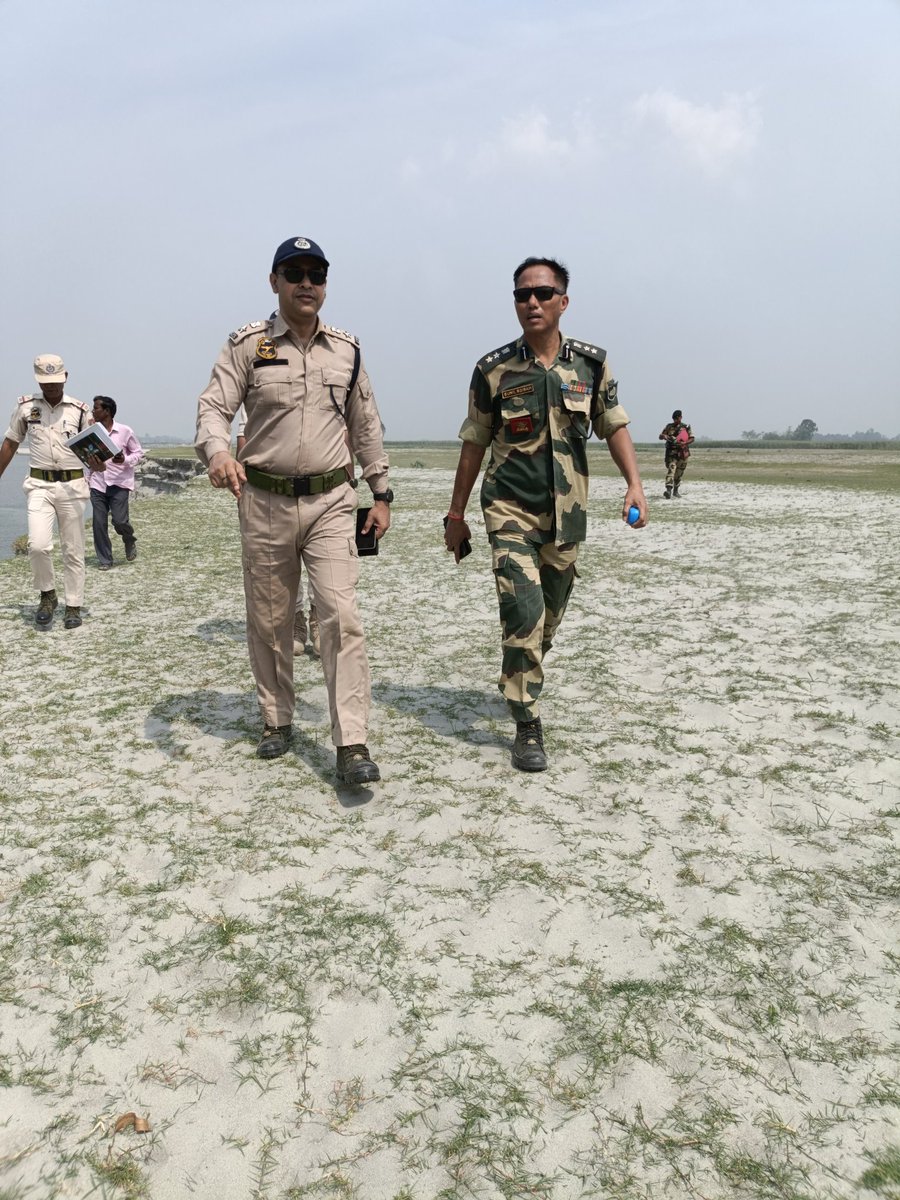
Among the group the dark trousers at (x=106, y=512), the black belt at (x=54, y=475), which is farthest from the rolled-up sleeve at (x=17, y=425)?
the dark trousers at (x=106, y=512)

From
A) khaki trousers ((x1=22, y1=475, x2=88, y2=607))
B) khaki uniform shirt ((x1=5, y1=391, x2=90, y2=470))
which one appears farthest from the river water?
khaki uniform shirt ((x1=5, y1=391, x2=90, y2=470))

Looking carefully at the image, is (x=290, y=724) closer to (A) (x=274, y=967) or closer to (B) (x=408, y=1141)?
(A) (x=274, y=967)

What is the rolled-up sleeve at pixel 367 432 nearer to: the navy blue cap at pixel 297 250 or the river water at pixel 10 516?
the navy blue cap at pixel 297 250

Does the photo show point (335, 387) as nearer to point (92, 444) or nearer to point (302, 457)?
point (302, 457)

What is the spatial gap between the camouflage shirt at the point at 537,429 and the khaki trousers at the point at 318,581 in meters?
0.82

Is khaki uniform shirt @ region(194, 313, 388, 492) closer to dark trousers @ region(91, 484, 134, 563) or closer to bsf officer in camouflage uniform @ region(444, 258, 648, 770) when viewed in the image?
bsf officer in camouflage uniform @ region(444, 258, 648, 770)

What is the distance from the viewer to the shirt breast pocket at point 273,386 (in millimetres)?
4180

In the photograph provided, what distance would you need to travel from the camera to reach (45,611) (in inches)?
308

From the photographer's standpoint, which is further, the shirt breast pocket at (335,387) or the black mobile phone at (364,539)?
the black mobile phone at (364,539)

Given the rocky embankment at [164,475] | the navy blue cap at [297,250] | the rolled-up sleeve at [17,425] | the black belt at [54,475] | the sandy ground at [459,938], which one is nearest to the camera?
the sandy ground at [459,938]

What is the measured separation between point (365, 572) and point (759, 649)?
213 inches

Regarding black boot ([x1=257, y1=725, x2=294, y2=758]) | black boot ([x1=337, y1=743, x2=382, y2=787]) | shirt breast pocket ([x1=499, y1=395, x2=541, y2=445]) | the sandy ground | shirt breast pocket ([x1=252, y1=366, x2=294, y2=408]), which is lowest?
the sandy ground

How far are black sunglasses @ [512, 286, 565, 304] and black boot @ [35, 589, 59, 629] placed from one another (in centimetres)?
557

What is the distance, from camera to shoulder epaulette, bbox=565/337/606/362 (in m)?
4.54
